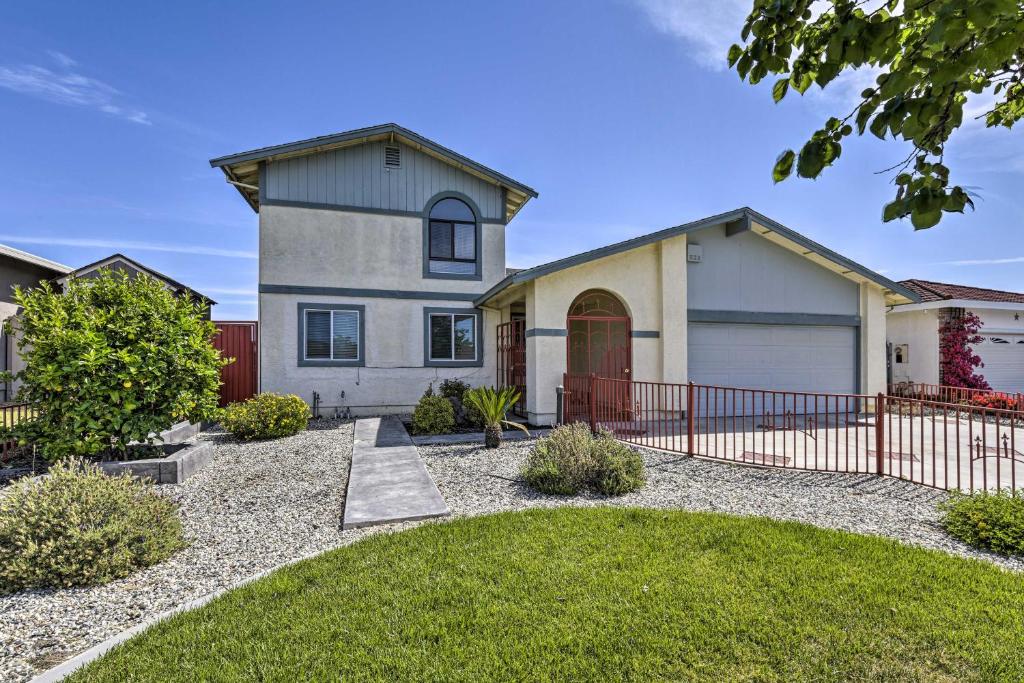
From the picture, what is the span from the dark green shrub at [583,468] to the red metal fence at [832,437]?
182 cm

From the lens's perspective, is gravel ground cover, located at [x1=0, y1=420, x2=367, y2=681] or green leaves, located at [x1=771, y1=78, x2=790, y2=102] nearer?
green leaves, located at [x1=771, y1=78, x2=790, y2=102]

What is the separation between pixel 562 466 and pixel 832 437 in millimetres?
7042

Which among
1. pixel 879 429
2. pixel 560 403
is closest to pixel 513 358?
pixel 560 403

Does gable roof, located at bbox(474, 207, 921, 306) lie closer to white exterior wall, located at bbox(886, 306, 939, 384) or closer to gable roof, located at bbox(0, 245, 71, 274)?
white exterior wall, located at bbox(886, 306, 939, 384)

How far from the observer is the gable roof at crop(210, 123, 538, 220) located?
11828 millimetres

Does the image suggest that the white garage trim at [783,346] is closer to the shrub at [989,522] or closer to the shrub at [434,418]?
the shrub at [434,418]

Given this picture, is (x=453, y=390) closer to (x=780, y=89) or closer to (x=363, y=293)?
(x=363, y=293)

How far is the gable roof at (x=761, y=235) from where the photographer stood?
33.4 feet

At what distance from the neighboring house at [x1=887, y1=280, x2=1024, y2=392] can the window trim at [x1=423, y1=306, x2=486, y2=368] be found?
15.2 meters

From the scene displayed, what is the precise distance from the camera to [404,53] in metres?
9.86

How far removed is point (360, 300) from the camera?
12844mm

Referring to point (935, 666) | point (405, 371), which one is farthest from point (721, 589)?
point (405, 371)

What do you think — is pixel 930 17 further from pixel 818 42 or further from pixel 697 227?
pixel 697 227

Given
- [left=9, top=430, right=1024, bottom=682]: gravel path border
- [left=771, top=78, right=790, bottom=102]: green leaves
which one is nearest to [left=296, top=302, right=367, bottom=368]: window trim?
[left=9, top=430, right=1024, bottom=682]: gravel path border
